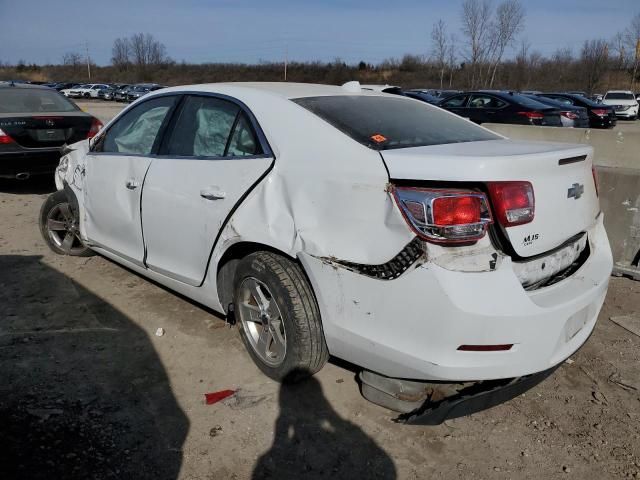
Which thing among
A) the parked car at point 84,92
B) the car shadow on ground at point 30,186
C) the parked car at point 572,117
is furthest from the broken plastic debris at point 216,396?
the parked car at point 84,92

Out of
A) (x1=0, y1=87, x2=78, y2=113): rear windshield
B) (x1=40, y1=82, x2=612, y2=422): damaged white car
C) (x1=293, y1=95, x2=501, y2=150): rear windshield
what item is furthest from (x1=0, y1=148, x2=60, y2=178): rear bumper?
(x1=293, y1=95, x2=501, y2=150): rear windshield

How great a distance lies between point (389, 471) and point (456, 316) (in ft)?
2.71

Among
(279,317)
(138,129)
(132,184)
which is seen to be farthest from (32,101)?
(279,317)

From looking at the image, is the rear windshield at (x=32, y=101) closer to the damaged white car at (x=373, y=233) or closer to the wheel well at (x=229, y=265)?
the damaged white car at (x=373, y=233)

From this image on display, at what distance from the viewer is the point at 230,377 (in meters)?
3.12

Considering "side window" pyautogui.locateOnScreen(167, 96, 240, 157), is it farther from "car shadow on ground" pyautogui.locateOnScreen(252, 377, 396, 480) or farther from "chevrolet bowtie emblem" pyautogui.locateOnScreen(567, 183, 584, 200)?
"chevrolet bowtie emblem" pyautogui.locateOnScreen(567, 183, 584, 200)

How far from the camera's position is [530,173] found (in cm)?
230

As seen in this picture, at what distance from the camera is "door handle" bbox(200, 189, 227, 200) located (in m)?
2.95

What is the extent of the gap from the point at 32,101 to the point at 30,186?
1.52 metres

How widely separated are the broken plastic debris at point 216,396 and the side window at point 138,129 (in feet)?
5.60

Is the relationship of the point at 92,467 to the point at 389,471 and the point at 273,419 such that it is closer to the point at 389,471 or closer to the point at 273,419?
the point at 273,419

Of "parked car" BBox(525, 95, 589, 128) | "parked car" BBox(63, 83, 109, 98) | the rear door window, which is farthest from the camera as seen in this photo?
"parked car" BBox(63, 83, 109, 98)

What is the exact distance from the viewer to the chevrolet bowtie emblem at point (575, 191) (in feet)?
8.35

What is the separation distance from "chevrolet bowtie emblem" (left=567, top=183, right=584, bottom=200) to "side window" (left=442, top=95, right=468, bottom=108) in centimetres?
1291
